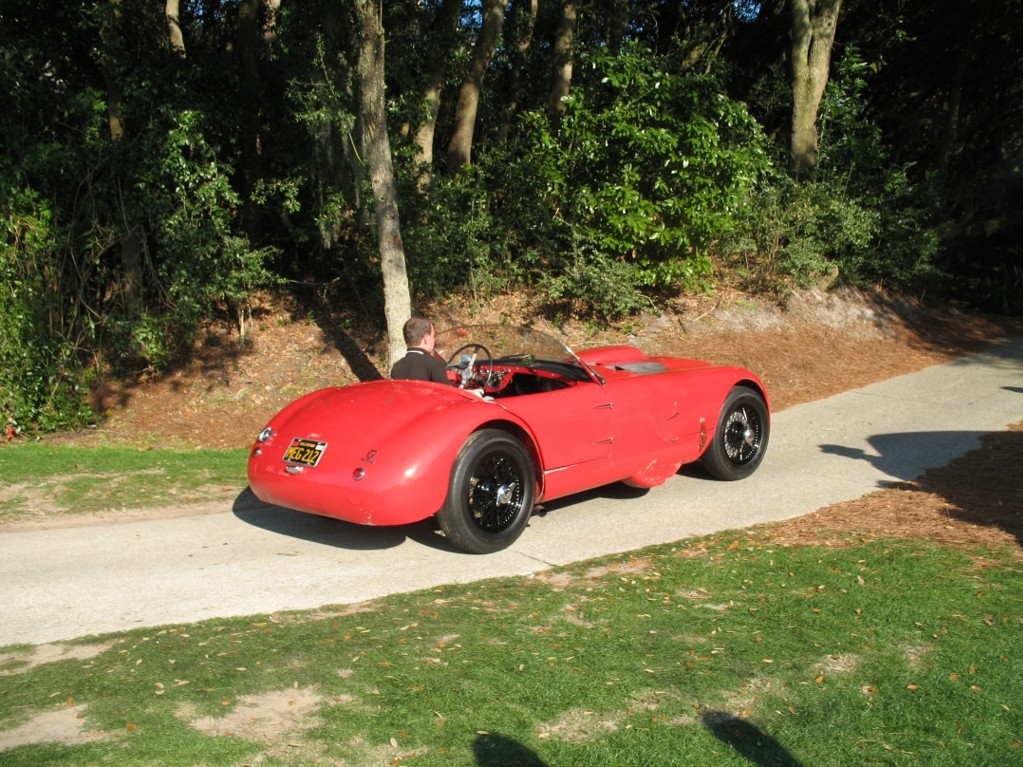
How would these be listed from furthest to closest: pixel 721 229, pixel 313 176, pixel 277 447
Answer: pixel 721 229 < pixel 313 176 < pixel 277 447

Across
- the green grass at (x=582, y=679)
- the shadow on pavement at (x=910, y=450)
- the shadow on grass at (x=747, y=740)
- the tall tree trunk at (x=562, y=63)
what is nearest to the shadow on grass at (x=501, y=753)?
the green grass at (x=582, y=679)

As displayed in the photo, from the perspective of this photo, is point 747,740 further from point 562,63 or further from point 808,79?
point 808,79

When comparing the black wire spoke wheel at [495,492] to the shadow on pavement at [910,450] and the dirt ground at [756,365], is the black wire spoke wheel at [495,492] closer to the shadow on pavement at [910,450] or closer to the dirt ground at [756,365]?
the dirt ground at [756,365]

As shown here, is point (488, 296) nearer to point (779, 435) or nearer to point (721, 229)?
point (721, 229)

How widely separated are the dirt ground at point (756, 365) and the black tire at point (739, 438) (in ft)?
3.71

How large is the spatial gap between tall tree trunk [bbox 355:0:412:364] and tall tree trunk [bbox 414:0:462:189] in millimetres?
2400

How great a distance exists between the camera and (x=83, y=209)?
11594 millimetres

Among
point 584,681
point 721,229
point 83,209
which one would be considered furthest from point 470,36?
point 584,681

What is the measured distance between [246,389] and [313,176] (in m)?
3.18

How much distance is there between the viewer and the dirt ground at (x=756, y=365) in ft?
24.8

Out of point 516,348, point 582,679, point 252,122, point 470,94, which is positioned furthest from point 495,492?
point 470,94

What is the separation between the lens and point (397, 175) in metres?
13.6

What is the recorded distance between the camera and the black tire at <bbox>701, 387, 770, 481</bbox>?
28.0 ft

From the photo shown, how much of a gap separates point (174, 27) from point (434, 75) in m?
3.56
